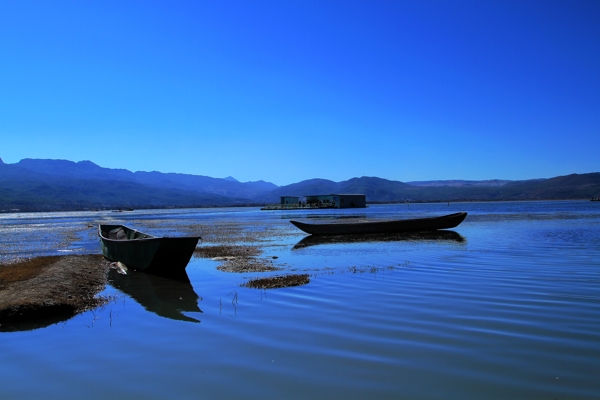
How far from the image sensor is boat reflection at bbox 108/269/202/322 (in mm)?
10557

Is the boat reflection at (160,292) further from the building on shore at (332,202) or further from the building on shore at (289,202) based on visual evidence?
the building on shore at (289,202)

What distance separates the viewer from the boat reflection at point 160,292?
10557 mm

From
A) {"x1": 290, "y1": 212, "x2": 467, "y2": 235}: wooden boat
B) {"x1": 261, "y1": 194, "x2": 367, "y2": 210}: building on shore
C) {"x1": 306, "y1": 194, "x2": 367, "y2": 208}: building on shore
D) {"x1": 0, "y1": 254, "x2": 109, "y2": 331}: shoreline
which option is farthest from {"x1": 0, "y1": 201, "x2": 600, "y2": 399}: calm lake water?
{"x1": 306, "y1": 194, "x2": 367, "y2": 208}: building on shore

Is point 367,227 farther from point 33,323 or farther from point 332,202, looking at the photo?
point 332,202

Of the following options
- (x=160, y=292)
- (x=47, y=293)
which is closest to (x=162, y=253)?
(x=160, y=292)

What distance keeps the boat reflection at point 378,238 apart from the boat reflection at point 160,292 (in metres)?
9.78

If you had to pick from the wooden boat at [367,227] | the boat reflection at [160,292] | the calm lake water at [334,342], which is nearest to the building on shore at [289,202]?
the wooden boat at [367,227]

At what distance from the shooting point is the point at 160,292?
42.4ft

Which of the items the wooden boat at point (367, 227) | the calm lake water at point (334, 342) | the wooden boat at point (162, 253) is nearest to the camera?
the calm lake water at point (334, 342)

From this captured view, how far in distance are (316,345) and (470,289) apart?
544 cm

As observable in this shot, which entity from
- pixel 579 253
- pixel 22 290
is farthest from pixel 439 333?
pixel 579 253

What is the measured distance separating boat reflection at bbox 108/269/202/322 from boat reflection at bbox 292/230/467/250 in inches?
385

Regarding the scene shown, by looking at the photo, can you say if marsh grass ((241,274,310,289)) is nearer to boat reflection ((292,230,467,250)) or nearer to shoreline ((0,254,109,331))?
shoreline ((0,254,109,331))

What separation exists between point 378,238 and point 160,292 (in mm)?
17730
